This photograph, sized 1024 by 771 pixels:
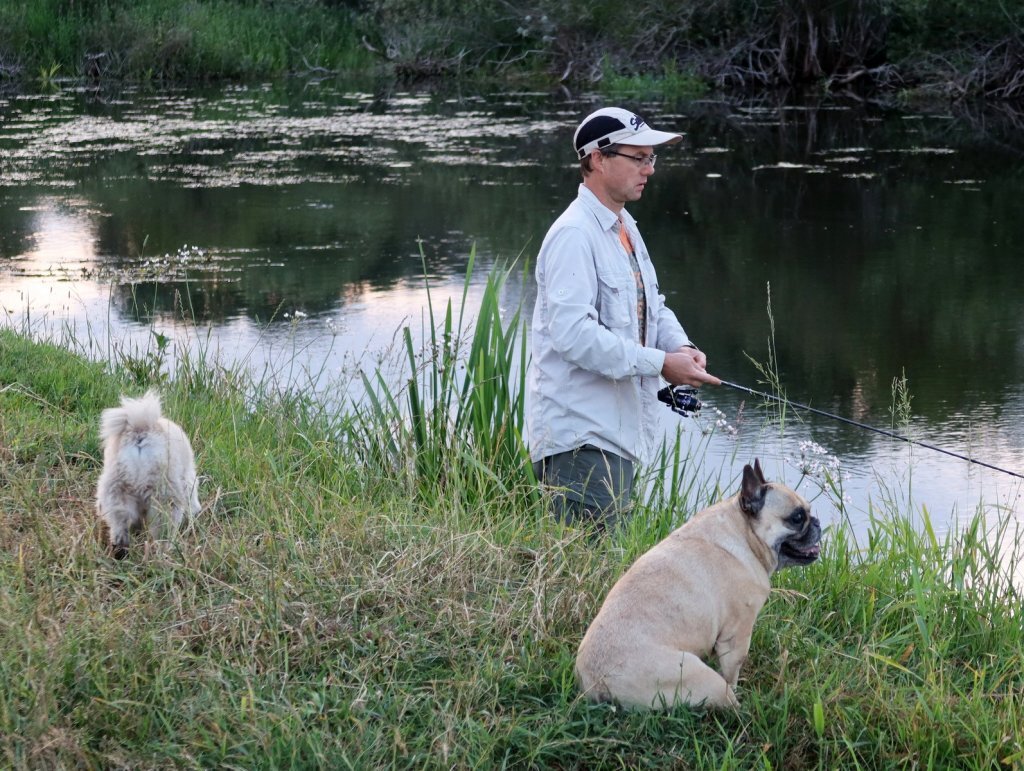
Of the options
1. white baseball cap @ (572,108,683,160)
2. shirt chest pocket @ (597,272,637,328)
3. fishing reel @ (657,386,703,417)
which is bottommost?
fishing reel @ (657,386,703,417)

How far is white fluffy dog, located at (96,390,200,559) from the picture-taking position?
3.77m

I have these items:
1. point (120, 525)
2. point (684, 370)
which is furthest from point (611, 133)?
point (120, 525)

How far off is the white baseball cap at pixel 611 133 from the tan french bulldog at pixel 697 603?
4.58 feet

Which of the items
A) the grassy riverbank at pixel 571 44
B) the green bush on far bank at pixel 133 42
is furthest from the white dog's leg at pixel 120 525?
the green bush on far bank at pixel 133 42

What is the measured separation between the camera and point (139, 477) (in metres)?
3.77

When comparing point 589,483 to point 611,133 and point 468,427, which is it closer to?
point 468,427

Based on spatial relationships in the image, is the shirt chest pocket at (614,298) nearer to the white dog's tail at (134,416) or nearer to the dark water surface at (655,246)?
the dark water surface at (655,246)

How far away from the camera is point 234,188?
45.9ft

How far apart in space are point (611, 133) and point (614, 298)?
53cm

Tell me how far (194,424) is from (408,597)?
212 cm

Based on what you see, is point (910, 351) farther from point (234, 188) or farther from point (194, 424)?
point (234, 188)

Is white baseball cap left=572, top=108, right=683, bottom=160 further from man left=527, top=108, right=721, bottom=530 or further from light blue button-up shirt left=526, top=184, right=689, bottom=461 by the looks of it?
light blue button-up shirt left=526, top=184, right=689, bottom=461

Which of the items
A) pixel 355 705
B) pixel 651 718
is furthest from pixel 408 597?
pixel 651 718

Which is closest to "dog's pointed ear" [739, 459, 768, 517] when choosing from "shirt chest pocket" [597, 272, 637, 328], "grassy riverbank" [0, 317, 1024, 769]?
"grassy riverbank" [0, 317, 1024, 769]
